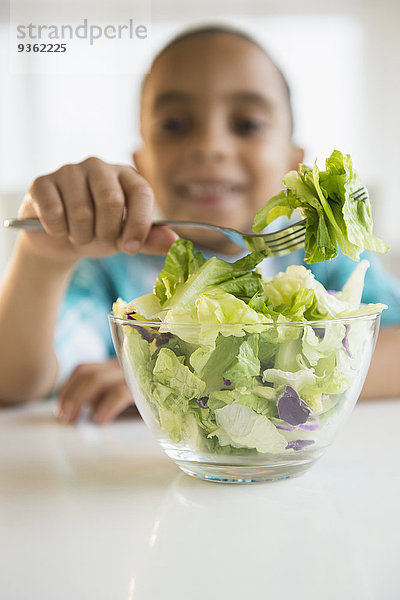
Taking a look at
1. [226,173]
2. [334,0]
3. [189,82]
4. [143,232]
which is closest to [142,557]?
[143,232]

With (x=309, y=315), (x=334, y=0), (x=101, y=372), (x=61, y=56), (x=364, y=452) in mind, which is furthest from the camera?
(x=61, y=56)

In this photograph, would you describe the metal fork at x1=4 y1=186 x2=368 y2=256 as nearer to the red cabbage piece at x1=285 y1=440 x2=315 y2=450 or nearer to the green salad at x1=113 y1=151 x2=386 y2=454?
the green salad at x1=113 y1=151 x2=386 y2=454

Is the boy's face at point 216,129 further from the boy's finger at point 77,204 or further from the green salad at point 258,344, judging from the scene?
the green salad at point 258,344

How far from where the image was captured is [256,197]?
1.49m

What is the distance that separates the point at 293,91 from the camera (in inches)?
171

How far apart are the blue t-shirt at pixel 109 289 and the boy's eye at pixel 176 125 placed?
322 millimetres

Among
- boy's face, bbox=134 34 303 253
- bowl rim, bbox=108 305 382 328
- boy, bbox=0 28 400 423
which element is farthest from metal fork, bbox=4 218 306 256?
boy's face, bbox=134 34 303 253

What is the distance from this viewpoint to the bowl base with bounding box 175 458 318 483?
52 cm

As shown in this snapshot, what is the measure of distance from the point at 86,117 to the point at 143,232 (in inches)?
157

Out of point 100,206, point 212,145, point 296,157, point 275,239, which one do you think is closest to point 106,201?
point 100,206

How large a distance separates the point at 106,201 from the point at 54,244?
0.74 feet

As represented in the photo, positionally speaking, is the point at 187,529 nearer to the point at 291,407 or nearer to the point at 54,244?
the point at 291,407

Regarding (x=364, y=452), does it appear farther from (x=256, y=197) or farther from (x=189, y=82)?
(x=189, y=82)

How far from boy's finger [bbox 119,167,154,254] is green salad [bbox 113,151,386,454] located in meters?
0.18
